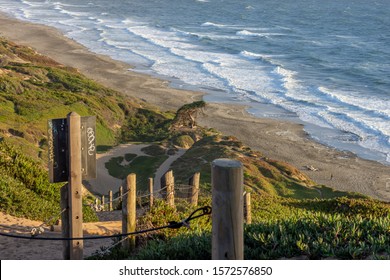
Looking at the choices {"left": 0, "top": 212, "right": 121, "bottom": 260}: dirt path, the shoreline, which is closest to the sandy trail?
the shoreline

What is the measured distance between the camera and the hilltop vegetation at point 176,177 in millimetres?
7621

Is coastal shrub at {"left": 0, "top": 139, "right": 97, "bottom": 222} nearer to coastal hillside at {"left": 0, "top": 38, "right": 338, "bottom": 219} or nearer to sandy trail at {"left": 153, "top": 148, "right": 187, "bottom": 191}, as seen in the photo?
coastal hillside at {"left": 0, "top": 38, "right": 338, "bottom": 219}

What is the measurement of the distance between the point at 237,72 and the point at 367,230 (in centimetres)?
4819

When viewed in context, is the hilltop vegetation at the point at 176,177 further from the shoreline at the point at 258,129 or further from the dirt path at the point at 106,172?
the shoreline at the point at 258,129

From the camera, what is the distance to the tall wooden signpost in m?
6.70

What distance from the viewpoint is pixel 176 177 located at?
25047 mm

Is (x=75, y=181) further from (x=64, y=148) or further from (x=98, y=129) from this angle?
(x=98, y=129)

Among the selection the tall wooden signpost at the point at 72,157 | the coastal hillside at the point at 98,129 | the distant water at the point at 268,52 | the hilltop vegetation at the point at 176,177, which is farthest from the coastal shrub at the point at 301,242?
the distant water at the point at 268,52

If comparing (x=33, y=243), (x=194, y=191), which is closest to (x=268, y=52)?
(x=194, y=191)

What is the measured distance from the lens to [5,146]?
54.2 feet

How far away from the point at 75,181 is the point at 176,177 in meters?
18.1

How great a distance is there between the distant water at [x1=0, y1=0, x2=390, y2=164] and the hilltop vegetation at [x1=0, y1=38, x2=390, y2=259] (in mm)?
9025
